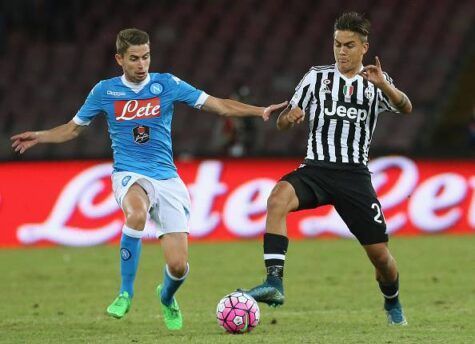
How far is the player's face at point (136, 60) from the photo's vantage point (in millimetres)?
8883

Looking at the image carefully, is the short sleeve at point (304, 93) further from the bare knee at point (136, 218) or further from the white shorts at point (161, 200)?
the bare knee at point (136, 218)

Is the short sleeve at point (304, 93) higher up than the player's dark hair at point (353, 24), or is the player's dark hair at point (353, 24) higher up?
the player's dark hair at point (353, 24)

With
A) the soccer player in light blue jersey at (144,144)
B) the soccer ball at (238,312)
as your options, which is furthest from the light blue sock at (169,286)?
the soccer ball at (238,312)

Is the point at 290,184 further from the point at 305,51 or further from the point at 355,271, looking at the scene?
the point at 305,51

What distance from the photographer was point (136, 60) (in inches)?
352

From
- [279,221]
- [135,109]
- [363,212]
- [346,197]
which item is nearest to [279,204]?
[279,221]

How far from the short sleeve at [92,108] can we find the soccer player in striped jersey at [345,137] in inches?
55.1

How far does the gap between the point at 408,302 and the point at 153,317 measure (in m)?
2.26

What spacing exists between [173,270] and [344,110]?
5.34 ft

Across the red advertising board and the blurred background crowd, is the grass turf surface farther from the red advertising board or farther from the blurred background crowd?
the blurred background crowd

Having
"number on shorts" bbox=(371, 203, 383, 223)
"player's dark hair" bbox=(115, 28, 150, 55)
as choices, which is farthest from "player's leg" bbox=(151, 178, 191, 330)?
"number on shorts" bbox=(371, 203, 383, 223)

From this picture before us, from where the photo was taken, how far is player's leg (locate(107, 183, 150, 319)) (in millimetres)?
8742

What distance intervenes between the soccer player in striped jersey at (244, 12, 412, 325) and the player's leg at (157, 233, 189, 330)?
0.78 metres

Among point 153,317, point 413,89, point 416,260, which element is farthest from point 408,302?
point 413,89
